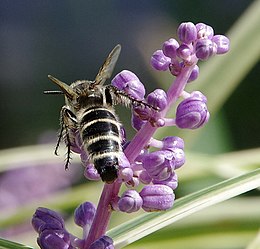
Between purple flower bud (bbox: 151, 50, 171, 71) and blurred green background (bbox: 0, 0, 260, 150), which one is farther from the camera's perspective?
blurred green background (bbox: 0, 0, 260, 150)

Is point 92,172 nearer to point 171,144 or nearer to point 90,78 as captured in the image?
point 171,144

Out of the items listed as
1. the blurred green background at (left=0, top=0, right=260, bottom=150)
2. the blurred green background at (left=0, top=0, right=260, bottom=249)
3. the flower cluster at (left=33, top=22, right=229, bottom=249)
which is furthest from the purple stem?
the blurred green background at (left=0, top=0, right=260, bottom=150)

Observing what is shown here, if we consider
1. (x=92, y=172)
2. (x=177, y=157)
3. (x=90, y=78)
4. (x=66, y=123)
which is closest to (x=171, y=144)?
(x=177, y=157)

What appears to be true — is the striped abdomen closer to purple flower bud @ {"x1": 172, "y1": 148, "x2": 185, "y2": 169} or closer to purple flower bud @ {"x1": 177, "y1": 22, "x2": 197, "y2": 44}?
purple flower bud @ {"x1": 172, "y1": 148, "x2": 185, "y2": 169}

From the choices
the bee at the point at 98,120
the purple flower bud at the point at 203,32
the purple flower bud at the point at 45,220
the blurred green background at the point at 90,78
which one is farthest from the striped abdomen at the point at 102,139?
the blurred green background at the point at 90,78

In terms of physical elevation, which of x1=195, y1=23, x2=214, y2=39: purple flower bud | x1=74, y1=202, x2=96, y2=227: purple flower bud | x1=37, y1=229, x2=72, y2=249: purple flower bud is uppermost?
x1=195, y1=23, x2=214, y2=39: purple flower bud

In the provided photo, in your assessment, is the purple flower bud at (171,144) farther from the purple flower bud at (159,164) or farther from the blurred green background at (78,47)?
the blurred green background at (78,47)

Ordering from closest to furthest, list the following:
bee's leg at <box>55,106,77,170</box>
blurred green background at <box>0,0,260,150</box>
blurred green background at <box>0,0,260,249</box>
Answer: bee's leg at <box>55,106,77,170</box> < blurred green background at <box>0,0,260,249</box> < blurred green background at <box>0,0,260,150</box>
